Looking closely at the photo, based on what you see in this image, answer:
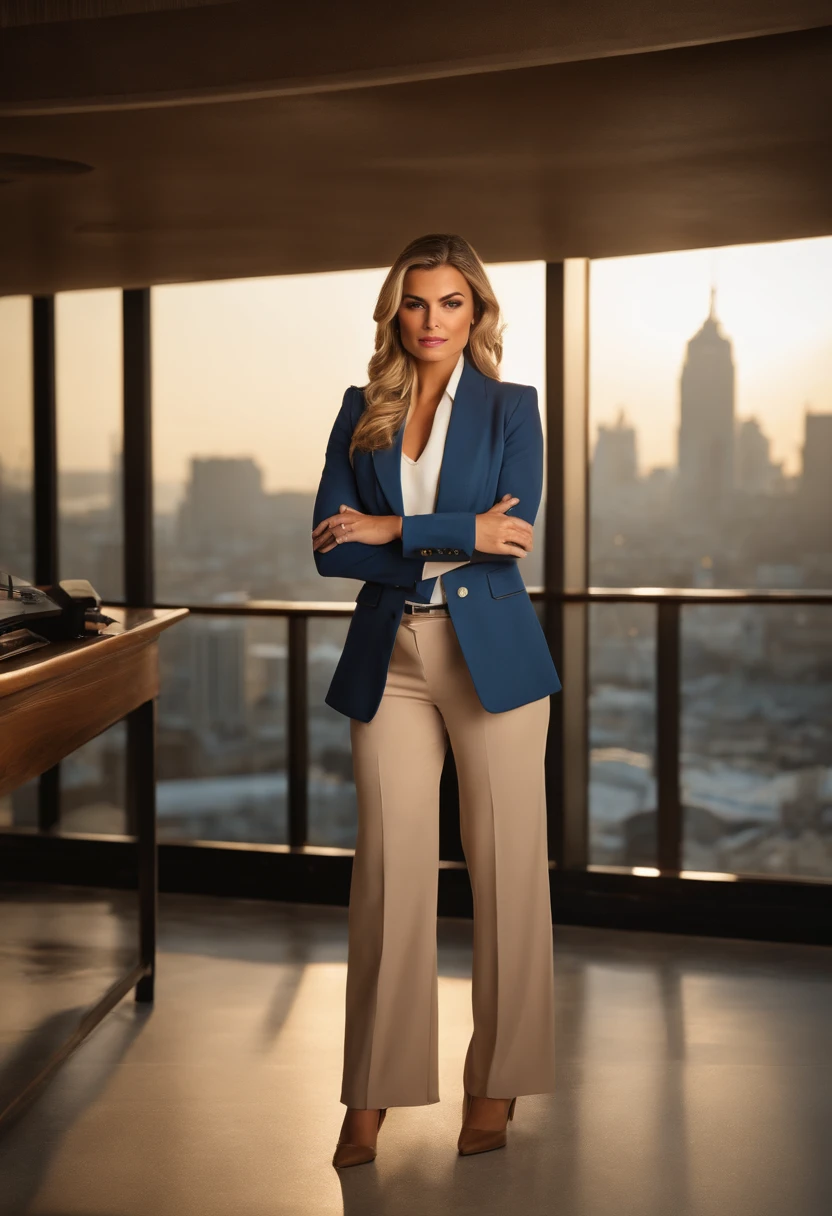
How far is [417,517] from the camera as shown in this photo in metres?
2.18

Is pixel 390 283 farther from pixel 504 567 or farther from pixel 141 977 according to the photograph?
pixel 141 977

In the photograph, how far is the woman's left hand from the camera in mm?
2232

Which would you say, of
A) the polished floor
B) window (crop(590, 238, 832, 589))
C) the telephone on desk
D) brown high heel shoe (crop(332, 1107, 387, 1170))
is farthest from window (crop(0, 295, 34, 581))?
brown high heel shoe (crop(332, 1107, 387, 1170))

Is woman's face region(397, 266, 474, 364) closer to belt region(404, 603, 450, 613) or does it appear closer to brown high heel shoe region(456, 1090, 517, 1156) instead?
belt region(404, 603, 450, 613)

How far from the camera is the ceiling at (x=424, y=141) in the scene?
1839 mm

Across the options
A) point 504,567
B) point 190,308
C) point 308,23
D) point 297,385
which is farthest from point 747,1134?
point 190,308

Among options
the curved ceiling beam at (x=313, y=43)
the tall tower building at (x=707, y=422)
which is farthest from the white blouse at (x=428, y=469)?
the tall tower building at (x=707, y=422)

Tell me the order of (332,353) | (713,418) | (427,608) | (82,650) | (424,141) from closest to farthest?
(424,141), (427,608), (82,650), (713,418), (332,353)

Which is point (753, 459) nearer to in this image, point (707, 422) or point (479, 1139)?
point (707, 422)

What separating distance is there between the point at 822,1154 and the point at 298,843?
87.8 inches

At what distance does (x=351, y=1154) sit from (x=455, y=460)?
1363 mm

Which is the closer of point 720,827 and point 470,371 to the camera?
point 470,371

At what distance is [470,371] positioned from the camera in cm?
236

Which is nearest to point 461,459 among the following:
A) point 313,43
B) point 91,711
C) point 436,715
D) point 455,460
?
point 455,460
